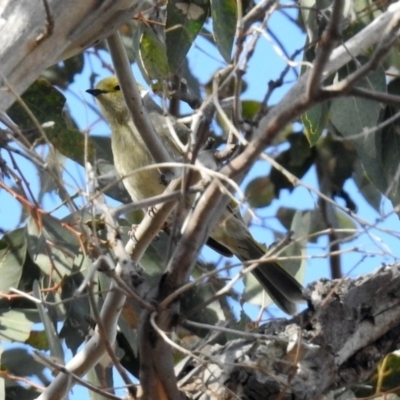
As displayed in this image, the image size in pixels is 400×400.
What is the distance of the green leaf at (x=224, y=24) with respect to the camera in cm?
256

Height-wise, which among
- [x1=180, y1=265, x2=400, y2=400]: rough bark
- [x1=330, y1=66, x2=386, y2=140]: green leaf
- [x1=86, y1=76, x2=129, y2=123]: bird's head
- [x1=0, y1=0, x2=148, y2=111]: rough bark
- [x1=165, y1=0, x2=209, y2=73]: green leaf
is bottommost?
[x1=180, y1=265, x2=400, y2=400]: rough bark

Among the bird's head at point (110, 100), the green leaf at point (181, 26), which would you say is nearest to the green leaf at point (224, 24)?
the green leaf at point (181, 26)

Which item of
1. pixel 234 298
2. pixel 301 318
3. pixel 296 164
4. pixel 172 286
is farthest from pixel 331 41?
pixel 296 164

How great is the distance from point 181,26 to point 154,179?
3.61 ft

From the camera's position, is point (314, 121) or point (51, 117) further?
point (51, 117)

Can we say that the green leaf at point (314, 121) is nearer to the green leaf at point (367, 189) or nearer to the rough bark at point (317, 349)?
the rough bark at point (317, 349)

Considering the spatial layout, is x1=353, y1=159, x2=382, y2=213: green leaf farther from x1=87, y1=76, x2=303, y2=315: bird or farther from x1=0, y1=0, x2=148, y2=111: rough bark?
x1=0, y1=0, x2=148, y2=111: rough bark

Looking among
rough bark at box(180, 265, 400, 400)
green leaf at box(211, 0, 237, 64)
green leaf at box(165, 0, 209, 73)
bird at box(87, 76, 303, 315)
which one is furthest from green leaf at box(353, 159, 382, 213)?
rough bark at box(180, 265, 400, 400)

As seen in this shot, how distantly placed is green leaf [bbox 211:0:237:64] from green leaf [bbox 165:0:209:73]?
175mm

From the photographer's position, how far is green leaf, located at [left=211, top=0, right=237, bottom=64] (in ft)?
8.39

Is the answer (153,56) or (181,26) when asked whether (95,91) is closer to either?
(153,56)

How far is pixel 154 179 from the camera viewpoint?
3.82 metres

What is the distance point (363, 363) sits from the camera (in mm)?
2211

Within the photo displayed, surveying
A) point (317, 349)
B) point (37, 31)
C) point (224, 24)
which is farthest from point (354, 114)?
point (37, 31)
